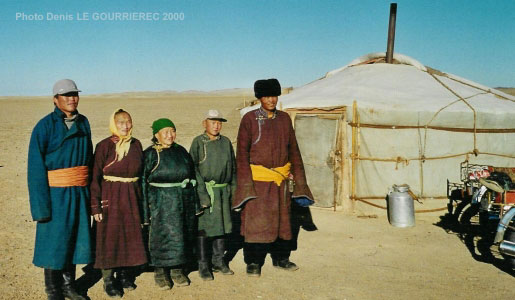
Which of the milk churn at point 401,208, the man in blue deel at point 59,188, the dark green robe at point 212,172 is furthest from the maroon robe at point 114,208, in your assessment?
the milk churn at point 401,208

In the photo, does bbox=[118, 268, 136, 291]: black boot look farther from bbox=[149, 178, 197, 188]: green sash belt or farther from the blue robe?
bbox=[149, 178, 197, 188]: green sash belt

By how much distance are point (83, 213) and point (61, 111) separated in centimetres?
88

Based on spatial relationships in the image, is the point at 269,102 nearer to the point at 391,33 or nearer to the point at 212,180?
the point at 212,180

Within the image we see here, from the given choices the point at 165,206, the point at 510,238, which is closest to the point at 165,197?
the point at 165,206

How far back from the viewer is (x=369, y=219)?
722 cm

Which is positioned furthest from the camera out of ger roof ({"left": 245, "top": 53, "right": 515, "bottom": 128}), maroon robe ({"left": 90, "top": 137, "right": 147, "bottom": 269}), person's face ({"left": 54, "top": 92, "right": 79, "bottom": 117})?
ger roof ({"left": 245, "top": 53, "right": 515, "bottom": 128})

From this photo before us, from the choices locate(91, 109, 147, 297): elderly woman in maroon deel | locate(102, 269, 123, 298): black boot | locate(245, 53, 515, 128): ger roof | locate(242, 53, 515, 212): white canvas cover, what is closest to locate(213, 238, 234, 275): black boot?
locate(91, 109, 147, 297): elderly woman in maroon deel

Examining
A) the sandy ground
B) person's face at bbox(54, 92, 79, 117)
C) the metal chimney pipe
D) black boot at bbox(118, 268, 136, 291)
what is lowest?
the sandy ground

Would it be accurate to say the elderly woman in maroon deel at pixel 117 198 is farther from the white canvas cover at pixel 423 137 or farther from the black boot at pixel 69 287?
the white canvas cover at pixel 423 137

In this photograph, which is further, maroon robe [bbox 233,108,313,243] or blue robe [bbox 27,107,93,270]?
maroon robe [bbox 233,108,313,243]

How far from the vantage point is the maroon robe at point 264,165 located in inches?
176

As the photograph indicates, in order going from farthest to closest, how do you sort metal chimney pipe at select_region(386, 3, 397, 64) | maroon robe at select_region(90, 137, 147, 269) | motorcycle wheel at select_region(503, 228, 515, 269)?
1. metal chimney pipe at select_region(386, 3, 397, 64)
2. motorcycle wheel at select_region(503, 228, 515, 269)
3. maroon robe at select_region(90, 137, 147, 269)

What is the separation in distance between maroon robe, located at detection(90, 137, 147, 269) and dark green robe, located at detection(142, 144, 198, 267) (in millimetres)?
137

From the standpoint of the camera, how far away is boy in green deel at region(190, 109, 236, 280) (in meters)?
4.48
